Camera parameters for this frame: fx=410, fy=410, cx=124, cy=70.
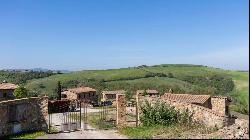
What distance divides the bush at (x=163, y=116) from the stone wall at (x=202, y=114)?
20.4 inches

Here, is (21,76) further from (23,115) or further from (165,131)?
(165,131)

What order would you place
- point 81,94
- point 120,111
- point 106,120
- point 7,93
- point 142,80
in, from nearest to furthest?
point 120,111
point 106,120
point 7,93
point 81,94
point 142,80

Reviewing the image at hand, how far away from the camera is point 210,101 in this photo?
45.3m

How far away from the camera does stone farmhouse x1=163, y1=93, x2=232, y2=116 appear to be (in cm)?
3934

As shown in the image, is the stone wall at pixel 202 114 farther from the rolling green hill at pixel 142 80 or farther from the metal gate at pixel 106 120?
the rolling green hill at pixel 142 80

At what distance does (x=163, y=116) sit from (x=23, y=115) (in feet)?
33.2

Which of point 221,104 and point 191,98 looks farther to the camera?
point 191,98

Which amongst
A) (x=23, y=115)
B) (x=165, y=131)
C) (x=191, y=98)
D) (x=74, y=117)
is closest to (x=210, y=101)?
(x=191, y=98)

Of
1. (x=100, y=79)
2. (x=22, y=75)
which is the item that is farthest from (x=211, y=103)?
(x=22, y=75)

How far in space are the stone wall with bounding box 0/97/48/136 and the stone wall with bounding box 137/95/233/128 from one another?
25.7ft

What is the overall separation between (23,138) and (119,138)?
626cm

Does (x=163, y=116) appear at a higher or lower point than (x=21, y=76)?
higher

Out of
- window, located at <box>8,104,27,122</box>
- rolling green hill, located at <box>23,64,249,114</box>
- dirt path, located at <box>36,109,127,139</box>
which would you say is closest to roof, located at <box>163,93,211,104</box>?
dirt path, located at <box>36,109,127,139</box>

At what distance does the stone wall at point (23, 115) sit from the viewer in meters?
28.3
